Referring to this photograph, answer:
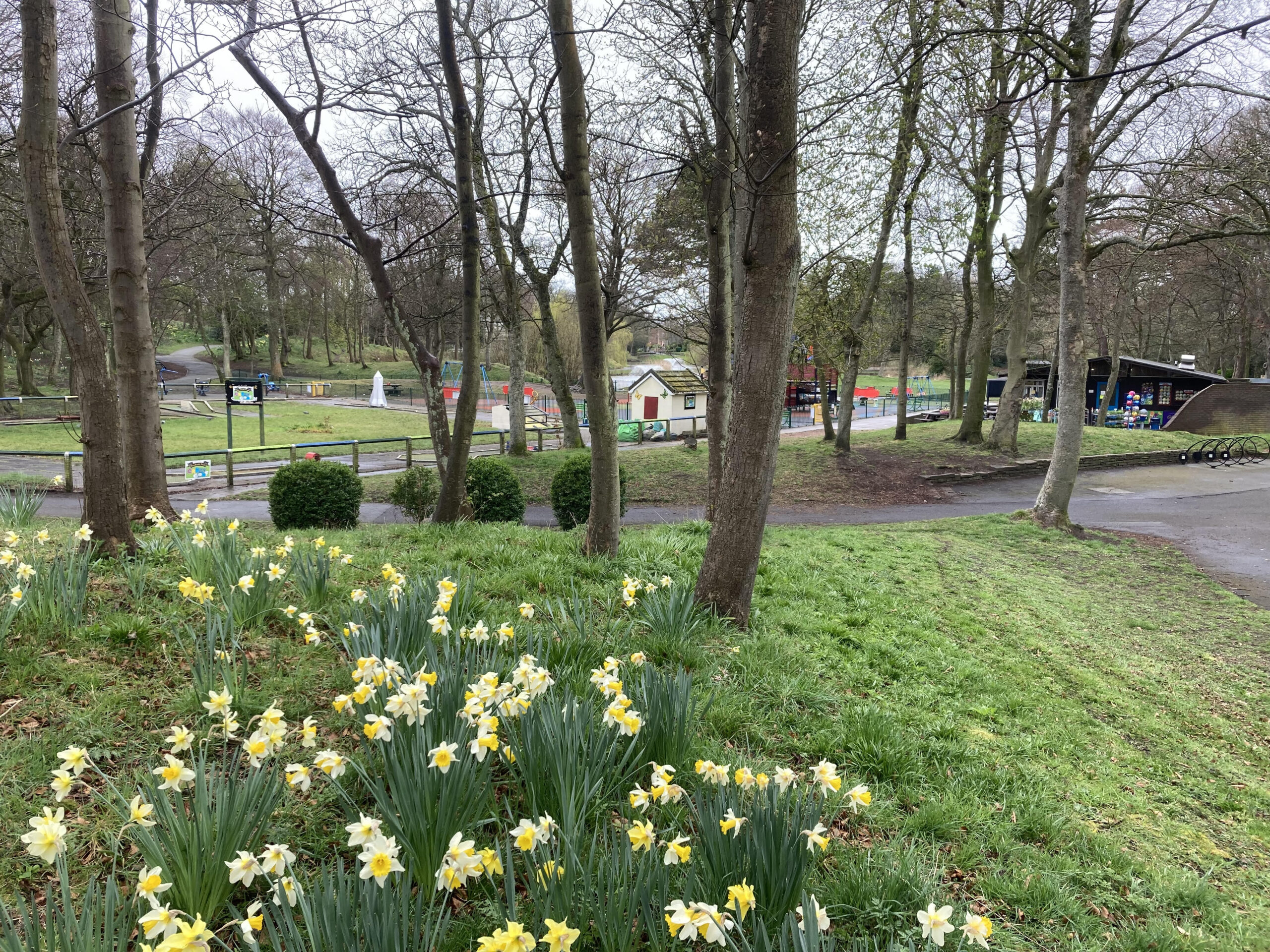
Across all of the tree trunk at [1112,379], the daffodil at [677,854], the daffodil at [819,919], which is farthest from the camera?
the tree trunk at [1112,379]

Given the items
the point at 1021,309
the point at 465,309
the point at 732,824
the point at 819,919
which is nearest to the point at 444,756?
the point at 732,824

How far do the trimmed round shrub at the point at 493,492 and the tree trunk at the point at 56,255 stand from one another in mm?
5717

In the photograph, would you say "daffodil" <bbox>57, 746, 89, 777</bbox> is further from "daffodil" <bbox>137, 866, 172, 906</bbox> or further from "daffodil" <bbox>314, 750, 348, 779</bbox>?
"daffodil" <bbox>314, 750, 348, 779</bbox>

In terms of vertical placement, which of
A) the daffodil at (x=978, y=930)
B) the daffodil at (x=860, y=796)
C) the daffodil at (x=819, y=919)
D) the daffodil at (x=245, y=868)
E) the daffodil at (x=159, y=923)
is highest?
the daffodil at (x=159, y=923)

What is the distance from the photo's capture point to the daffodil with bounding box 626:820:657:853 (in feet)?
6.29

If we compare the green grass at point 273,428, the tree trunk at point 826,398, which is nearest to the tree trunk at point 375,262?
the tree trunk at point 826,398

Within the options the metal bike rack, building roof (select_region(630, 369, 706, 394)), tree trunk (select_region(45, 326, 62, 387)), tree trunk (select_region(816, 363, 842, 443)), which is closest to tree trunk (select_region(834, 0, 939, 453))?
tree trunk (select_region(816, 363, 842, 443))

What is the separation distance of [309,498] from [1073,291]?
11899 millimetres

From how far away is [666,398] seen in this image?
1233 inches

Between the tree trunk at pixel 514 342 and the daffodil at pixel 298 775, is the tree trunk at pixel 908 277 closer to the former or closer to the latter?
the tree trunk at pixel 514 342

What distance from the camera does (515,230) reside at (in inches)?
690

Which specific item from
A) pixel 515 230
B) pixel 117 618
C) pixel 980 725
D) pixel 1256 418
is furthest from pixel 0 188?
pixel 1256 418

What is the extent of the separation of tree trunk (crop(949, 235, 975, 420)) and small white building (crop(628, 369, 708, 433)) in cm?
1021

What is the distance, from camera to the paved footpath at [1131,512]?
10.9 meters
